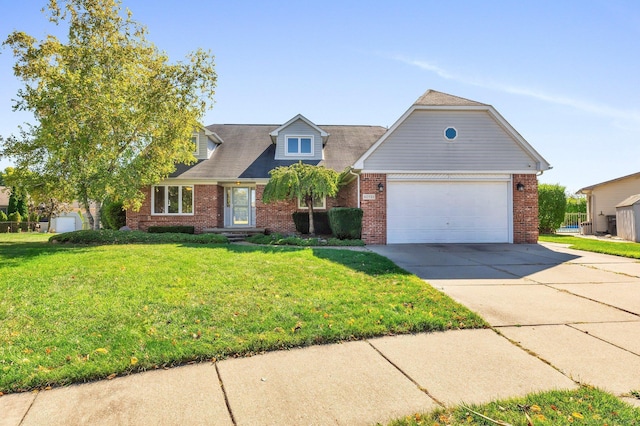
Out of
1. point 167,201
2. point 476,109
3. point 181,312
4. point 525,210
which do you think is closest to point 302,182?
point 476,109

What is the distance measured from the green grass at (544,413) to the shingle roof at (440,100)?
11.6 metres

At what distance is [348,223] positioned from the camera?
517 inches

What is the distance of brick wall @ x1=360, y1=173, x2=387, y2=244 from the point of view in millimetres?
12852

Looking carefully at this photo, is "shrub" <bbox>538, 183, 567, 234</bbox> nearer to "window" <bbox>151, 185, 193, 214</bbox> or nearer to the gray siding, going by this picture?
the gray siding

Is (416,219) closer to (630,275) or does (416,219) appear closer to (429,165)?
(429,165)

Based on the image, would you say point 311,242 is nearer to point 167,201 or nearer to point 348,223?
point 348,223

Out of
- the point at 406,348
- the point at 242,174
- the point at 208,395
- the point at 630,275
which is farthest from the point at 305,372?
the point at 242,174

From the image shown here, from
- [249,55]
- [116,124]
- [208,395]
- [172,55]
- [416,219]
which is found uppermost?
[172,55]

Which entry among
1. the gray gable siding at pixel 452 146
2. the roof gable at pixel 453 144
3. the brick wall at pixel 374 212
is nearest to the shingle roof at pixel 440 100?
the roof gable at pixel 453 144

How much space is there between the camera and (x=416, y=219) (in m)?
13.1

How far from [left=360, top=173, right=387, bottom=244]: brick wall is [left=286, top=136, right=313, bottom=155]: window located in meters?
6.01

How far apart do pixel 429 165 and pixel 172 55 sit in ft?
36.8

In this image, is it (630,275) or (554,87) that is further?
(554,87)

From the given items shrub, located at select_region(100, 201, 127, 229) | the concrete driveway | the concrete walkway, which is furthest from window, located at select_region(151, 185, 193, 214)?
the concrete walkway
